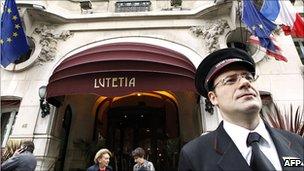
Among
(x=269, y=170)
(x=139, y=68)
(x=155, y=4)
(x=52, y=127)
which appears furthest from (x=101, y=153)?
(x=155, y=4)

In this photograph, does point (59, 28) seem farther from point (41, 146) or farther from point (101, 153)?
point (101, 153)

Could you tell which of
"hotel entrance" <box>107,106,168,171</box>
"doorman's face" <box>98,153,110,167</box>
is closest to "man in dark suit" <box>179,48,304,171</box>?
"doorman's face" <box>98,153,110,167</box>

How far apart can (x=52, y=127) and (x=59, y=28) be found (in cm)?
348

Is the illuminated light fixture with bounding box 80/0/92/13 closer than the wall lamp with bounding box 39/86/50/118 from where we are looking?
No

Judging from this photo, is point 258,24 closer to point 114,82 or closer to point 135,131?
point 114,82

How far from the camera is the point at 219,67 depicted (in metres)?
2.12

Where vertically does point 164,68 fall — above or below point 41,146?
above

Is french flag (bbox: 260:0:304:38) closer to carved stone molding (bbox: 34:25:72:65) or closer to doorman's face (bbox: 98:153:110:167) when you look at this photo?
doorman's face (bbox: 98:153:110:167)

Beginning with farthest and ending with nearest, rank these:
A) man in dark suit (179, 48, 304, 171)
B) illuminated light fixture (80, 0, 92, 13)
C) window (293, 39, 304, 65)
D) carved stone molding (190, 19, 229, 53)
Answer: illuminated light fixture (80, 0, 92, 13), window (293, 39, 304, 65), carved stone molding (190, 19, 229, 53), man in dark suit (179, 48, 304, 171)

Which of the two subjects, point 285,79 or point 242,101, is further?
point 285,79

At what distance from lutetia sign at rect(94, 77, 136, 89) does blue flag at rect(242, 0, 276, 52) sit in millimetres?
3493

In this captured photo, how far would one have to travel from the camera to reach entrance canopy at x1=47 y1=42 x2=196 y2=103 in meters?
7.05

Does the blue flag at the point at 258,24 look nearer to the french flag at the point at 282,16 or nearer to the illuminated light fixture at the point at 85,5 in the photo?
the french flag at the point at 282,16

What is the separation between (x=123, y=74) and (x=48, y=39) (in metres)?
3.44
